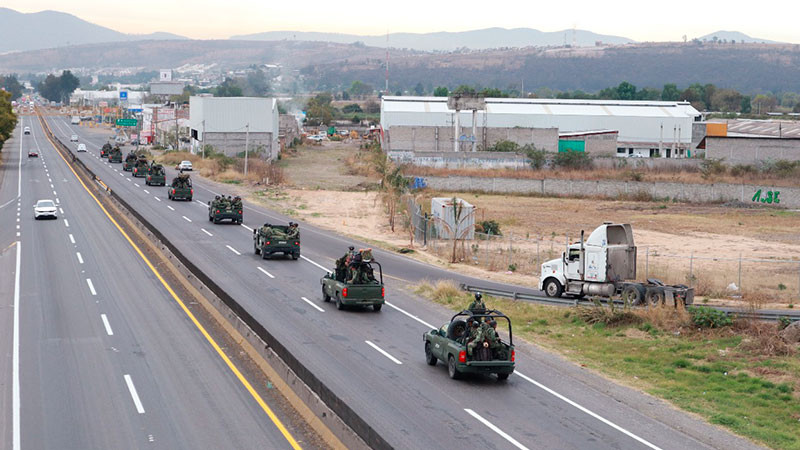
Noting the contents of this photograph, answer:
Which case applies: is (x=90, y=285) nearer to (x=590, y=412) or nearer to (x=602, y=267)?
(x=602, y=267)

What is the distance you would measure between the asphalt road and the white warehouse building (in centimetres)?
7779

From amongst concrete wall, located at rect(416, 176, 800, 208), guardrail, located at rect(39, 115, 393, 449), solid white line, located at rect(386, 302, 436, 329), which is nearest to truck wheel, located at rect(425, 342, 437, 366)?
guardrail, located at rect(39, 115, 393, 449)

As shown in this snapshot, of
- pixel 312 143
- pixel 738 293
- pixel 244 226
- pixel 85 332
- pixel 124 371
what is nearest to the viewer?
pixel 124 371

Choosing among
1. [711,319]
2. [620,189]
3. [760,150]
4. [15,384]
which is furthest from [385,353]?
[760,150]

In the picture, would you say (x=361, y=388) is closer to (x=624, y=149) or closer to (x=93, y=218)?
(x=93, y=218)

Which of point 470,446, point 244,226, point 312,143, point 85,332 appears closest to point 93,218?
point 244,226

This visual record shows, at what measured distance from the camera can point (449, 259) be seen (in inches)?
1826

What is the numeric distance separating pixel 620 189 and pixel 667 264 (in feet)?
126

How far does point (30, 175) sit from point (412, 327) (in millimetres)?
73940

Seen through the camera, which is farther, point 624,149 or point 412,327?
point 624,149

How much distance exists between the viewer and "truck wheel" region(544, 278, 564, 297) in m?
36.0

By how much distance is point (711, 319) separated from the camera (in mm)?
28422

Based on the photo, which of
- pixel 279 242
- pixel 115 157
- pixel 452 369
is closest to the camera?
pixel 452 369

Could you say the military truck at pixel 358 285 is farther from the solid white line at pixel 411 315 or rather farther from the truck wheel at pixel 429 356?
the truck wheel at pixel 429 356
